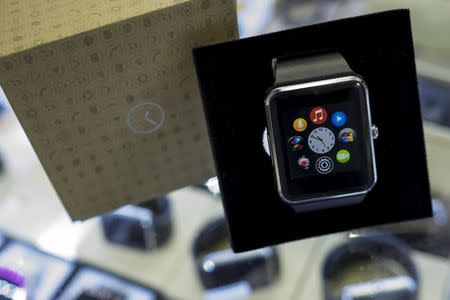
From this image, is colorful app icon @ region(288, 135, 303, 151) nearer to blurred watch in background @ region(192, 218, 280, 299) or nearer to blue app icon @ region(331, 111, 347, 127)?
blue app icon @ region(331, 111, 347, 127)

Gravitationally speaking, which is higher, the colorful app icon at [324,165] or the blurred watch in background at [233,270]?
the colorful app icon at [324,165]

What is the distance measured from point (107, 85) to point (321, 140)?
0.20 meters

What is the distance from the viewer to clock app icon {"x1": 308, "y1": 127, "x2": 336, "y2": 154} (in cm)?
54

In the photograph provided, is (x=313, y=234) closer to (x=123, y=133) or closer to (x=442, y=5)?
(x=123, y=133)

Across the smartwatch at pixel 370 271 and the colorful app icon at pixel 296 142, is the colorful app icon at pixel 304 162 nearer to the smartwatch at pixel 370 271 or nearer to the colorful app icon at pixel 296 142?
the colorful app icon at pixel 296 142

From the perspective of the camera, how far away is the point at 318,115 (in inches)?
21.0

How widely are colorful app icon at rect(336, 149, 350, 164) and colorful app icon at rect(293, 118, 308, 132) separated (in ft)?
0.14

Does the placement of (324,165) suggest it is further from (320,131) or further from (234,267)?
(234,267)

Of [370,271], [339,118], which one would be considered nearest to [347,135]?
[339,118]

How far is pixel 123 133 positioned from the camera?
57cm

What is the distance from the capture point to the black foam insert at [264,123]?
550 mm

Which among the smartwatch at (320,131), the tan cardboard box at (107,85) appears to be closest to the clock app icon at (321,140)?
Answer: the smartwatch at (320,131)

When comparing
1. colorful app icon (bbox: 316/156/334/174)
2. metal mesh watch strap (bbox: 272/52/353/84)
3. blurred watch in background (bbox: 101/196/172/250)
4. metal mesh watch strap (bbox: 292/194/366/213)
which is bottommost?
blurred watch in background (bbox: 101/196/172/250)

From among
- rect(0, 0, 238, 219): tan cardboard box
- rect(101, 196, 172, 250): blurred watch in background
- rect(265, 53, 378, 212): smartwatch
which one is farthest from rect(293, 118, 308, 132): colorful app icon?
rect(101, 196, 172, 250): blurred watch in background
